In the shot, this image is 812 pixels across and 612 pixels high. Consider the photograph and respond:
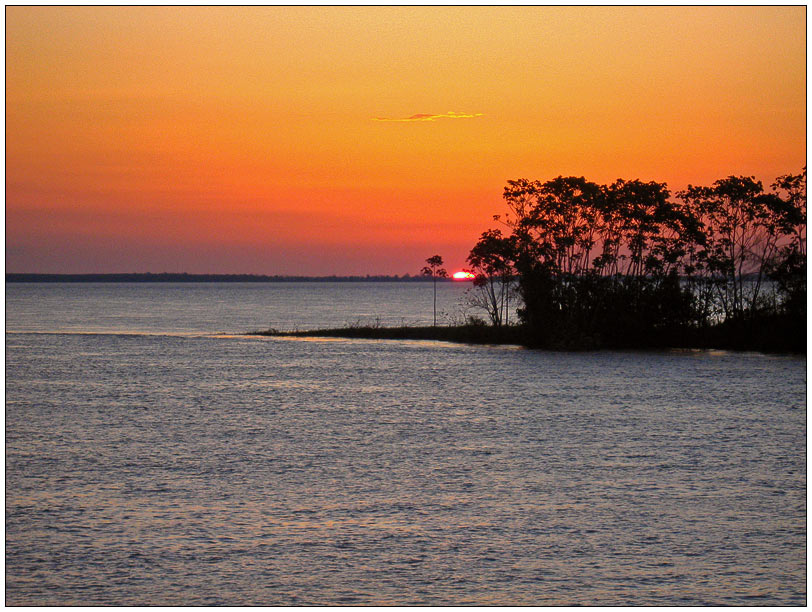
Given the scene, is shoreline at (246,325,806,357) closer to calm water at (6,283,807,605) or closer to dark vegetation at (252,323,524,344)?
dark vegetation at (252,323,524,344)

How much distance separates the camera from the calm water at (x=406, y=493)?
34.0ft

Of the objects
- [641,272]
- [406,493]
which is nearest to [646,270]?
[641,272]

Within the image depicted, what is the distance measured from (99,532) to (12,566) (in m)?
1.34

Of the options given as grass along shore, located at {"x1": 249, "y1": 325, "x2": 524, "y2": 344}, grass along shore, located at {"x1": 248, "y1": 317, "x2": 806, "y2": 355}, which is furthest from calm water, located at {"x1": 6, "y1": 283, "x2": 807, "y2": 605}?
Answer: grass along shore, located at {"x1": 249, "y1": 325, "x2": 524, "y2": 344}

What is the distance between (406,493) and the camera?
1427cm

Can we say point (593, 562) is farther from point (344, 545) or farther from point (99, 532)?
point (99, 532)

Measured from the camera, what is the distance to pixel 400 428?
21.0 metres

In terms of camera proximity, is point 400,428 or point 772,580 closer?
point 772,580

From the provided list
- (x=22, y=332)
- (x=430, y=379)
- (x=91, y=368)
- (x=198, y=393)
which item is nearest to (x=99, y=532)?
(x=198, y=393)

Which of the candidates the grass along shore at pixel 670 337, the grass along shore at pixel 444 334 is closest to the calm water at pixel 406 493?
the grass along shore at pixel 670 337

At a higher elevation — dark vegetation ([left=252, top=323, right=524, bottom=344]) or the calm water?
dark vegetation ([left=252, top=323, right=524, bottom=344])

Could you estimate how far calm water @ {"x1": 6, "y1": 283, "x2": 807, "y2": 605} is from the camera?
10.4 meters

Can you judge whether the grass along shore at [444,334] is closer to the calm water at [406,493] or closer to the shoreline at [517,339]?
the shoreline at [517,339]

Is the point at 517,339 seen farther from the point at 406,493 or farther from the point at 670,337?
the point at 406,493
